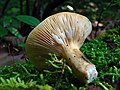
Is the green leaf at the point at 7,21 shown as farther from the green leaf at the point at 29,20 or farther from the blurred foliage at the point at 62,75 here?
the blurred foliage at the point at 62,75

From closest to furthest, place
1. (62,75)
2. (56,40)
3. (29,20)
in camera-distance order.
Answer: (62,75) → (56,40) → (29,20)

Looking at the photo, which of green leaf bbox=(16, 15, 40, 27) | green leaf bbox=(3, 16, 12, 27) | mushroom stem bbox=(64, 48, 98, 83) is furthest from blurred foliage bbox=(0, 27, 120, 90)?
green leaf bbox=(3, 16, 12, 27)

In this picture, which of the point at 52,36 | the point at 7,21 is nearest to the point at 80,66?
the point at 52,36

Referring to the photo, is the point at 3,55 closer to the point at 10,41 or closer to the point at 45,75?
the point at 10,41

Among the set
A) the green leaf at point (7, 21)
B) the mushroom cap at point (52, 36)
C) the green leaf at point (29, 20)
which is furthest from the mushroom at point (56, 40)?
the green leaf at point (7, 21)

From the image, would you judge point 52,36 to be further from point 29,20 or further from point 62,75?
point 29,20

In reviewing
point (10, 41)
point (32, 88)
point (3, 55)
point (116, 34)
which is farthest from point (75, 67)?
point (10, 41)
